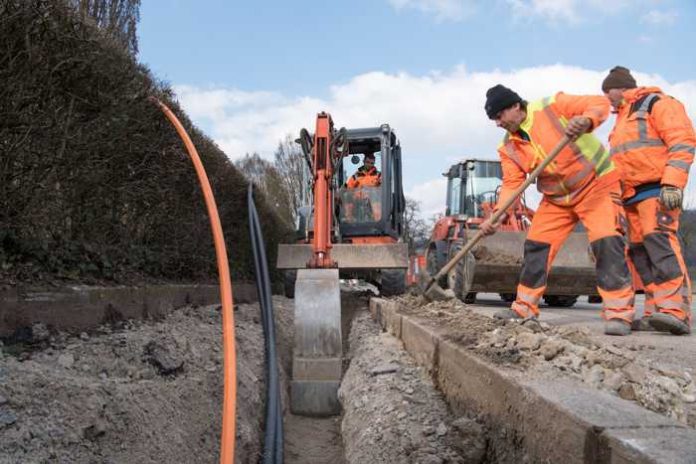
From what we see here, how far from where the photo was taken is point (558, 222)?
166 inches

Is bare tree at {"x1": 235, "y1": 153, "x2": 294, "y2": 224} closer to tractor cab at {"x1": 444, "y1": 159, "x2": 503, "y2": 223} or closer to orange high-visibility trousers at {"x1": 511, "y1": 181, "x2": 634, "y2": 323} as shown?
tractor cab at {"x1": 444, "y1": 159, "x2": 503, "y2": 223}

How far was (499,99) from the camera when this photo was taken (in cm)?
409

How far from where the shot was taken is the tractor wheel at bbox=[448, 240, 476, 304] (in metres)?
7.36

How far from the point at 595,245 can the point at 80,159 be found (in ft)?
11.2

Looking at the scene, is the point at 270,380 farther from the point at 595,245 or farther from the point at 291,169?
the point at 291,169

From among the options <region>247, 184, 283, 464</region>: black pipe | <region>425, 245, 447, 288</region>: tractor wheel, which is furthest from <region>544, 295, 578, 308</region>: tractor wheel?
<region>247, 184, 283, 464</region>: black pipe

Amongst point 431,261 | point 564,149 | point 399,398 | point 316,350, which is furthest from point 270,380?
point 431,261

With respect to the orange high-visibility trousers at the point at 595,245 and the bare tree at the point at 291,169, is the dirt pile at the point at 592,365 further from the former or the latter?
the bare tree at the point at 291,169

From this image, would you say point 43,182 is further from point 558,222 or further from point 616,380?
point 558,222

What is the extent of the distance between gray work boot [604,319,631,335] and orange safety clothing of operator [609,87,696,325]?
0.38m

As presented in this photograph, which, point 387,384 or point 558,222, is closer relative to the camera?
point 387,384

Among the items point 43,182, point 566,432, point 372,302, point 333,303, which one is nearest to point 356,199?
point 372,302

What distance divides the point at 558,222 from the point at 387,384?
1856 millimetres

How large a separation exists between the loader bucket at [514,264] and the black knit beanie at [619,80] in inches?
114
